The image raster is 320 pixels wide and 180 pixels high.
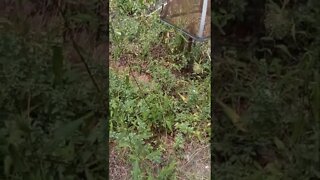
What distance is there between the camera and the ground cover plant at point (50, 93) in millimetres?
2057

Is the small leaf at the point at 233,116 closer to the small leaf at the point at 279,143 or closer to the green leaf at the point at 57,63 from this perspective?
the small leaf at the point at 279,143

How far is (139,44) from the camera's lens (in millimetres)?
2607

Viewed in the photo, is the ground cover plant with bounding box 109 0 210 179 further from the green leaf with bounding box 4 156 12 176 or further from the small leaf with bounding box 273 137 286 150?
the green leaf with bounding box 4 156 12 176

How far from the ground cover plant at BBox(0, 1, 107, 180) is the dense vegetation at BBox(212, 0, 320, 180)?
36 cm

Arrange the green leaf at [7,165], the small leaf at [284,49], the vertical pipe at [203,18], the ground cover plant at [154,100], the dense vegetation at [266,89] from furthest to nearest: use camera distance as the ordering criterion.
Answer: the vertical pipe at [203,18] → the small leaf at [284,49] → the ground cover plant at [154,100] → the dense vegetation at [266,89] → the green leaf at [7,165]

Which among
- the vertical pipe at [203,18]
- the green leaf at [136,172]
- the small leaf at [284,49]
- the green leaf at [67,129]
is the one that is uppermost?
the vertical pipe at [203,18]

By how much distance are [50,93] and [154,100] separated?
0.38 metres

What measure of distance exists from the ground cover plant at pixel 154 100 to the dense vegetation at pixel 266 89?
4.7 inches

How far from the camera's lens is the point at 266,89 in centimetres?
224

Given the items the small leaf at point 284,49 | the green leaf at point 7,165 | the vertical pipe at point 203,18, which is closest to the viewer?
the green leaf at point 7,165

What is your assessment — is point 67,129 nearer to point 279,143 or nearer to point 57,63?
point 57,63

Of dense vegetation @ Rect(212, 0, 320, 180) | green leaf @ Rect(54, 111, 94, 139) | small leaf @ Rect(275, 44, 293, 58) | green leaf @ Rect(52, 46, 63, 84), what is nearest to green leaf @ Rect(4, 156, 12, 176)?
green leaf @ Rect(54, 111, 94, 139)

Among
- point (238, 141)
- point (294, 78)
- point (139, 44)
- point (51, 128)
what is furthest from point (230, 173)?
point (139, 44)

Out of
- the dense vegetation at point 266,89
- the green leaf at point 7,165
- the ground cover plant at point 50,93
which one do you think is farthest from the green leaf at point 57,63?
the dense vegetation at point 266,89
